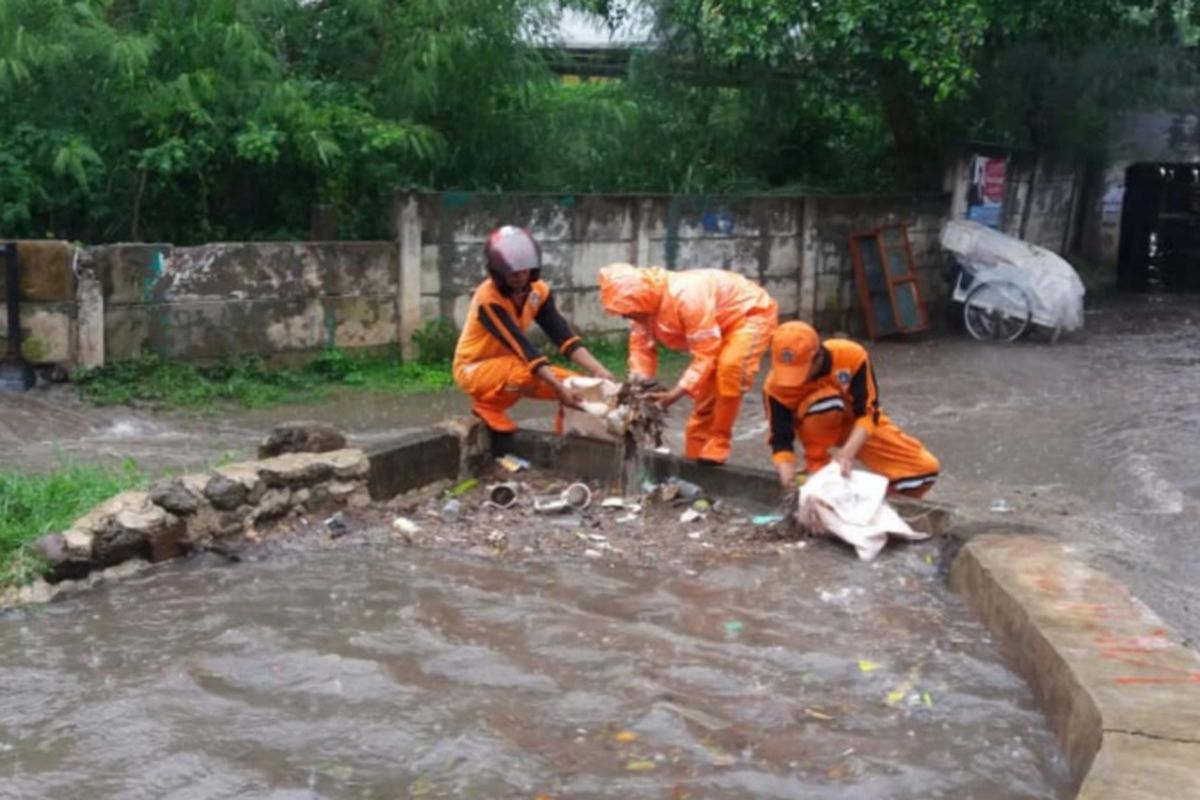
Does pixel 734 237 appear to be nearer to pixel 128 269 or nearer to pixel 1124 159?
pixel 128 269

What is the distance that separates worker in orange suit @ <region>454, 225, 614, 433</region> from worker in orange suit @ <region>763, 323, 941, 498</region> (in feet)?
3.98

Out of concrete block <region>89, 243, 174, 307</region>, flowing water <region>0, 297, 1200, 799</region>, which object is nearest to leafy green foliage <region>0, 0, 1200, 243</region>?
concrete block <region>89, 243, 174, 307</region>

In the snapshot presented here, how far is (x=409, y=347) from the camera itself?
1276 centimetres

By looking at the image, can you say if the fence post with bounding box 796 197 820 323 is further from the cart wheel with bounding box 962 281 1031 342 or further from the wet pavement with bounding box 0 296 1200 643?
the cart wheel with bounding box 962 281 1031 342

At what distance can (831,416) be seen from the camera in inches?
298

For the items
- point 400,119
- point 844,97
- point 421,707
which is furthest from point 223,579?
point 844,97

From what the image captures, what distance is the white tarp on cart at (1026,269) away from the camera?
16062 millimetres

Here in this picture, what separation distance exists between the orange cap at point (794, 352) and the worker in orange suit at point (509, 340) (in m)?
1.30

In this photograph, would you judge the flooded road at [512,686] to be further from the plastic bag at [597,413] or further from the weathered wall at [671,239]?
the weathered wall at [671,239]

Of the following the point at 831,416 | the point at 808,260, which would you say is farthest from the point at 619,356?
the point at 831,416

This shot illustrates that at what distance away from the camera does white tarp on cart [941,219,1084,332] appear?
16062 mm

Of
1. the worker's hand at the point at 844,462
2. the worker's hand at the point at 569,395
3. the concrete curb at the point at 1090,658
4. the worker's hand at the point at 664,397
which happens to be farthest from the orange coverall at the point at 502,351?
the concrete curb at the point at 1090,658

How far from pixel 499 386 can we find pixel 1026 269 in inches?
377

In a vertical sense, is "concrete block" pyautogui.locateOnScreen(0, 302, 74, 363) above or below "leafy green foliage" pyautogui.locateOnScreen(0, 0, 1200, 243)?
below
